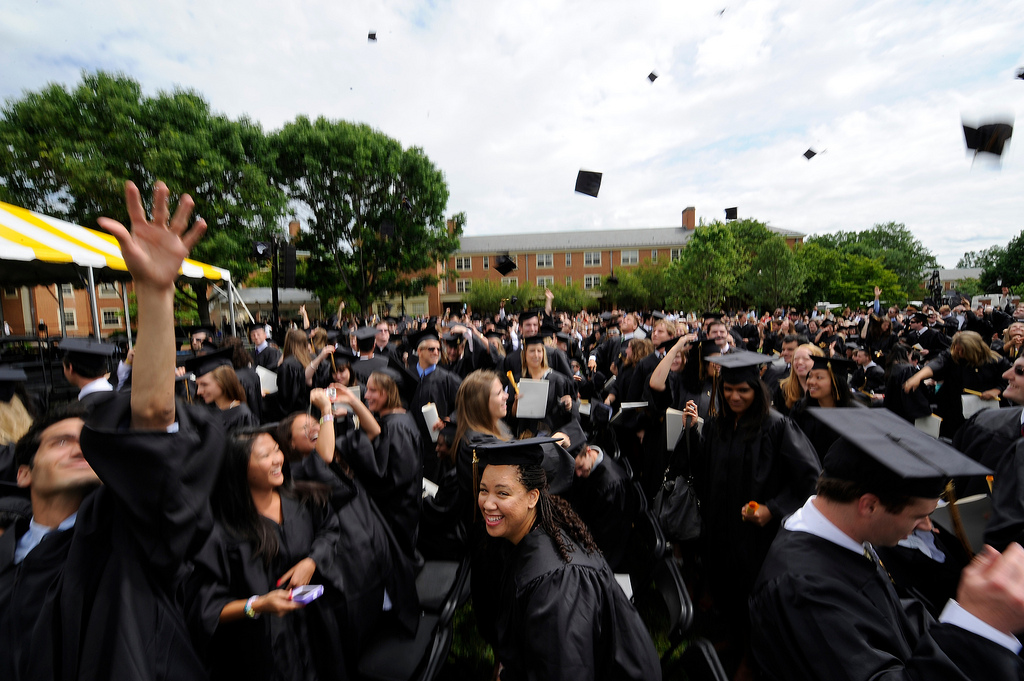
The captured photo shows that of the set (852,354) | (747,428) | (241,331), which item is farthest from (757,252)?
(747,428)

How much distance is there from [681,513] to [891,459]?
179 centimetres

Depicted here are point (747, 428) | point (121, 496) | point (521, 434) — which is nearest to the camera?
point (121, 496)

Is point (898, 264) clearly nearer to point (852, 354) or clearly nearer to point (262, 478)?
point (852, 354)

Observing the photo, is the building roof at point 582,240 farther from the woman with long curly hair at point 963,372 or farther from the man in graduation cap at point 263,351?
the woman with long curly hair at point 963,372

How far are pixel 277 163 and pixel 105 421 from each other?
78.2 ft

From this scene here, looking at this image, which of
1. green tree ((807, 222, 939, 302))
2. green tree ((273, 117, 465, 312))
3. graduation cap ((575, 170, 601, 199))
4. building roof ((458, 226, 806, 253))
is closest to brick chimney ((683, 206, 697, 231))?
building roof ((458, 226, 806, 253))

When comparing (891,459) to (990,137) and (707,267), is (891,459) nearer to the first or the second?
(990,137)

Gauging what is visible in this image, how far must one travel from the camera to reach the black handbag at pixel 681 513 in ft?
9.85

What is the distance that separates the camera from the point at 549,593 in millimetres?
1591

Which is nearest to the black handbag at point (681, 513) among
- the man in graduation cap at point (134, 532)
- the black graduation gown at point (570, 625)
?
the black graduation gown at point (570, 625)

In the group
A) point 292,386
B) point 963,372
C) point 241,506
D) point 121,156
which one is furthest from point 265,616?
point 121,156

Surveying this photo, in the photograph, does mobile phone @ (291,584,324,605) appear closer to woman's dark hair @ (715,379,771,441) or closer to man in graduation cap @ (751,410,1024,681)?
man in graduation cap @ (751,410,1024,681)

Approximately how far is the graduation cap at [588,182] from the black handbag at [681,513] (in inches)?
182

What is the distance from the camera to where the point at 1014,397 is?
2893 millimetres
